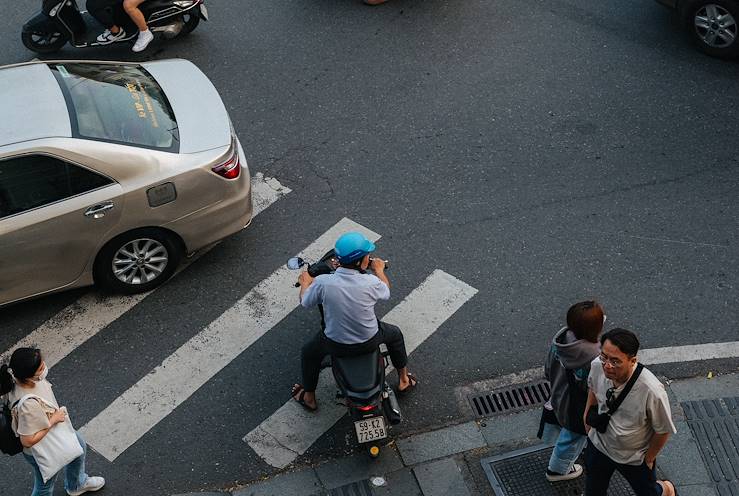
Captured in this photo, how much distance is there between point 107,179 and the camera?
7375mm

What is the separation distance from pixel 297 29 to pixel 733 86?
5.12 meters

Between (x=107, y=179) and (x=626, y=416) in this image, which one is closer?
(x=626, y=416)

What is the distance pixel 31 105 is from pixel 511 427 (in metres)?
4.61

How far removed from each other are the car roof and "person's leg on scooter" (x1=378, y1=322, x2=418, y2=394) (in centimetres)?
299

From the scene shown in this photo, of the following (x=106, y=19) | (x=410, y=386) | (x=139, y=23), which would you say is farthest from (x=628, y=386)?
(x=106, y=19)

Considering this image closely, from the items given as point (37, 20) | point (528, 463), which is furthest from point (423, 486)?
point (37, 20)

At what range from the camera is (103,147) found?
24.2 feet

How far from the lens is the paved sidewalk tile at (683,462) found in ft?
21.0

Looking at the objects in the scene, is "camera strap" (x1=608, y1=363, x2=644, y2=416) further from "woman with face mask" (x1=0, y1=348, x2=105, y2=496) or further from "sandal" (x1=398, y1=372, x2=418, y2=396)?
"woman with face mask" (x1=0, y1=348, x2=105, y2=496)

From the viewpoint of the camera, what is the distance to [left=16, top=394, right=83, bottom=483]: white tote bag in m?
5.63

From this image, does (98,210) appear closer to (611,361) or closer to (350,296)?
(350,296)

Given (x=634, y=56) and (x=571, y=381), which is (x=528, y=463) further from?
(x=634, y=56)

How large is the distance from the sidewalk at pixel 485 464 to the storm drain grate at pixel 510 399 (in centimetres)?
7

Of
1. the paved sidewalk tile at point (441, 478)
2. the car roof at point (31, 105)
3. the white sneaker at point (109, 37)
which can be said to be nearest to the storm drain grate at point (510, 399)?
the paved sidewalk tile at point (441, 478)
